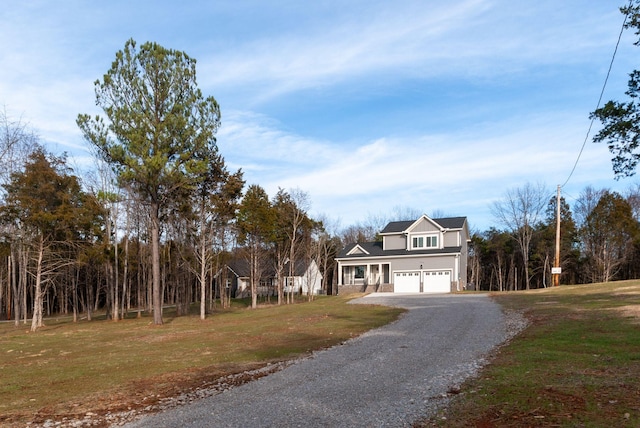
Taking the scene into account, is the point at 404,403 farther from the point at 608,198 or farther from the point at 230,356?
the point at 608,198

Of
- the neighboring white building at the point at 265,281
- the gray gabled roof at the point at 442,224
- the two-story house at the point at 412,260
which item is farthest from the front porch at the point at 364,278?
the neighboring white building at the point at 265,281

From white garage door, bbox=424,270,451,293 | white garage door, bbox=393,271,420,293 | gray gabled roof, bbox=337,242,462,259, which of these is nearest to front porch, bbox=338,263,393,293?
white garage door, bbox=393,271,420,293

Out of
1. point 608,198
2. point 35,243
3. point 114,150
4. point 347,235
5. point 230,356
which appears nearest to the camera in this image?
point 230,356

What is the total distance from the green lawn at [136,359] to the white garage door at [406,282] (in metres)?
18.2

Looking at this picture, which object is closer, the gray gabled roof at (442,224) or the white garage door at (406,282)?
the white garage door at (406,282)

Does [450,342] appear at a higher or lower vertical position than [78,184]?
lower

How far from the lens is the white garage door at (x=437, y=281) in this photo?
1537 inches

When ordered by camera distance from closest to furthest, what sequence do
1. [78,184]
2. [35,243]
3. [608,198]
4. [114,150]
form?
[114,150] → [35,243] → [78,184] → [608,198]

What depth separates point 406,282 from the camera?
40844 mm

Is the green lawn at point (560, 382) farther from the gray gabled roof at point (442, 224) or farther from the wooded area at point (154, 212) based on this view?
the gray gabled roof at point (442, 224)

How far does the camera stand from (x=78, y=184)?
2903cm

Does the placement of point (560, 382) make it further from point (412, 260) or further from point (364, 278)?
point (364, 278)

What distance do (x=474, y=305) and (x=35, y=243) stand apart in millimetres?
24162

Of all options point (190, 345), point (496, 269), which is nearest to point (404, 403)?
point (190, 345)
